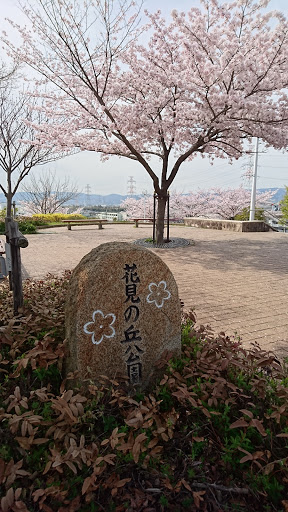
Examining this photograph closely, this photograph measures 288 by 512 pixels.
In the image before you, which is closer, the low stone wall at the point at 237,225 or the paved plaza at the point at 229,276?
the paved plaza at the point at 229,276

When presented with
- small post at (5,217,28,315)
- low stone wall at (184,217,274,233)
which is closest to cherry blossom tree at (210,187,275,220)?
low stone wall at (184,217,274,233)

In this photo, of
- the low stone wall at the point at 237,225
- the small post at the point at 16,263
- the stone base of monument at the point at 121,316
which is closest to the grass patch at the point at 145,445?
the stone base of monument at the point at 121,316

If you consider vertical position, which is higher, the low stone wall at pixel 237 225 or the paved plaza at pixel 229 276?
the low stone wall at pixel 237 225

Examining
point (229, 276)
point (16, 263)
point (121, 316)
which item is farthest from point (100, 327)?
point (229, 276)

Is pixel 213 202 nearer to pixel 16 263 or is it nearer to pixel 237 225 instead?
pixel 237 225

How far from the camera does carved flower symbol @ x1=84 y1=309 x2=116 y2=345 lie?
2.66 m

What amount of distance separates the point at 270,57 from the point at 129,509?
11169 mm

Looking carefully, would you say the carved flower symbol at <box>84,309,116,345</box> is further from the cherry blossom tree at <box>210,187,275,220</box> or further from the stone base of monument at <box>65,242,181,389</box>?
the cherry blossom tree at <box>210,187,275,220</box>

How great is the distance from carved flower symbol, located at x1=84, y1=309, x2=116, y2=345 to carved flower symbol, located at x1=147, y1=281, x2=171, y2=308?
1.35ft

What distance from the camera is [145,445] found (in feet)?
7.07

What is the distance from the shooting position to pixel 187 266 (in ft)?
28.9

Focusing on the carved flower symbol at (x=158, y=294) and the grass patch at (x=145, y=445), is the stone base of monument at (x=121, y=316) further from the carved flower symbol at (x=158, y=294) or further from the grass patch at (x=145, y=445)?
the grass patch at (x=145, y=445)

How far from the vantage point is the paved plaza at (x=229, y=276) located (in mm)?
4742

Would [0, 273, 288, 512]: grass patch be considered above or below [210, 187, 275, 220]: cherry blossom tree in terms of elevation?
below
